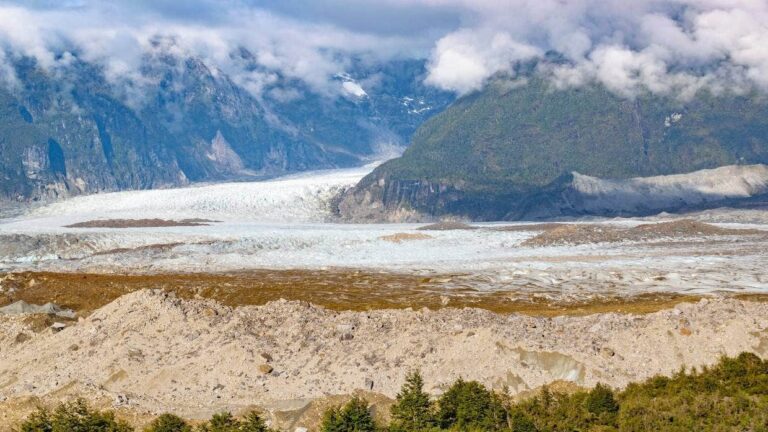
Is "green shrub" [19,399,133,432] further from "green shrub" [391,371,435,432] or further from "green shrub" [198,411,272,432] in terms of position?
"green shrub" [391,371,435,432]

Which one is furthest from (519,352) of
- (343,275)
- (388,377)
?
(343,275)

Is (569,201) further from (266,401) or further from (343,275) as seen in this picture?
(266,401)

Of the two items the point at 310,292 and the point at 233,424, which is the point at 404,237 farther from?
the point at 233,424

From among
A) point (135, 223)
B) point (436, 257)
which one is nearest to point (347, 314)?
point (436, 257)

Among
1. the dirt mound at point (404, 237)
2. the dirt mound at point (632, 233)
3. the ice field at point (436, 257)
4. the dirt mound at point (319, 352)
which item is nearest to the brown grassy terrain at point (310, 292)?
the ice field at point (436, 257)

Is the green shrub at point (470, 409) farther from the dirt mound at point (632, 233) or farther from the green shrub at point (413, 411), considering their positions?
the dirt mound at point (632, 233)

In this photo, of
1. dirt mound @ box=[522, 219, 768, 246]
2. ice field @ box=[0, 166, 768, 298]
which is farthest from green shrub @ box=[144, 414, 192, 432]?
dirt mound @ box=[522, 219, 768, 246]

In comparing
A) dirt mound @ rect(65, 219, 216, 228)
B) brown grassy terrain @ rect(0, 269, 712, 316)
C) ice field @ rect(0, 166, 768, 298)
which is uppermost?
dirt mound @ rect(65, 219, 216, 228)
